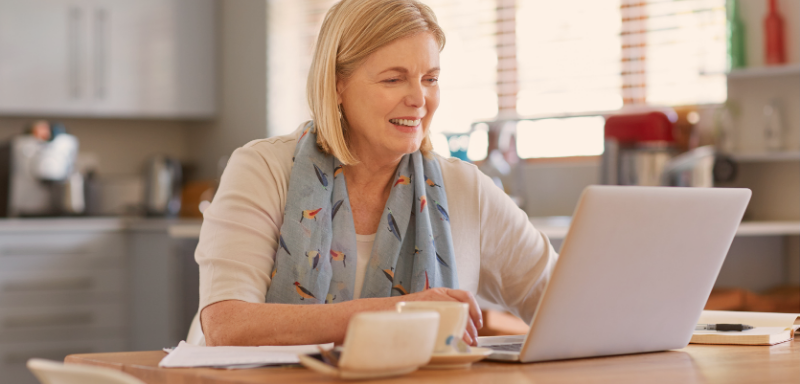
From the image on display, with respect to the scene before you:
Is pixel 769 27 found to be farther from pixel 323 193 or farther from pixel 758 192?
pixel 323 193

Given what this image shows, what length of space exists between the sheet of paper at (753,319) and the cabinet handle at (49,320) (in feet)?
10.3

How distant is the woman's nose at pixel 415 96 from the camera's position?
4.70ft

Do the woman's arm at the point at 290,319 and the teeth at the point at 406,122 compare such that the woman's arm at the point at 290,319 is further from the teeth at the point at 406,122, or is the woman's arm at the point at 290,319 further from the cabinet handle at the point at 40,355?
the cabinet handle at the point at 40,355

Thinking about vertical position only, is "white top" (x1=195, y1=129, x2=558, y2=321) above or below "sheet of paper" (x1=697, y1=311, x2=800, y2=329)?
above

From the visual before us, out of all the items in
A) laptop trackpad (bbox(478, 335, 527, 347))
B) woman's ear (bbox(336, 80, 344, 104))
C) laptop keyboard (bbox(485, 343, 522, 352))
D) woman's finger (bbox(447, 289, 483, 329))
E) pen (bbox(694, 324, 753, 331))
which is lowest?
pen (bbox(694, 324, 753, 331))

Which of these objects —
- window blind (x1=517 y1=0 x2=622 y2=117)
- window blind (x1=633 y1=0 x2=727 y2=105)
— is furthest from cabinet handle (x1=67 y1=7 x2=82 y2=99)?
window blind (x1=633 y1=0 x2=727 y2=105)

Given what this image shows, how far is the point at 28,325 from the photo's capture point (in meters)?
3.67

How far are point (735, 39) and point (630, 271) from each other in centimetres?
234

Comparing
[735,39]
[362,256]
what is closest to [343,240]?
[362,256]

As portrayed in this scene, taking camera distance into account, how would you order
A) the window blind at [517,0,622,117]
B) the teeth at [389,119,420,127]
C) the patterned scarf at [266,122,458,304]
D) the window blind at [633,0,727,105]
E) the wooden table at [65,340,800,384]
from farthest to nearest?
1. the window blind at [517,0,622,117]
2. the window blind at [633,0,727,105]
3. the teeth at [389,119,420,127]
4. the patterned scarf at [266,122,458,304]
5. the wooden table at [65,340,800,384]

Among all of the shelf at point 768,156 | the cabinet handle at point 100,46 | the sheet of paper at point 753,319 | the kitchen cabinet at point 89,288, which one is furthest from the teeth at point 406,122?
the cabinet handle at point 100,46

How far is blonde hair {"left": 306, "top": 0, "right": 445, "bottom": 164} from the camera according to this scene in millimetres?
1424

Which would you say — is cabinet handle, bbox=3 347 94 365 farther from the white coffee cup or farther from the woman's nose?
the white coffee cup

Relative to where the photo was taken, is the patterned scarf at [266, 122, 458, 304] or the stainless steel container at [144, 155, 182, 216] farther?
the stainless steel container at [144, 155, 182, 216]
